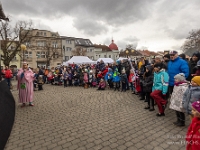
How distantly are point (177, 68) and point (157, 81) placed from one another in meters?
0.72

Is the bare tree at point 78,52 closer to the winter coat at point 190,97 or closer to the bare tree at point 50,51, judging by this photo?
the bare tree at point 50,51

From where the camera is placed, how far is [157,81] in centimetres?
453

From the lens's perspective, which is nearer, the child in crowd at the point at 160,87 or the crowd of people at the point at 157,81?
the crowd of people at the point at 157,81

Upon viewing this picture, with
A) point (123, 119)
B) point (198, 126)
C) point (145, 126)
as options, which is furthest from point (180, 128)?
point (198, 126)

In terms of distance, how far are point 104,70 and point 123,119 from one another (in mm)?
6795

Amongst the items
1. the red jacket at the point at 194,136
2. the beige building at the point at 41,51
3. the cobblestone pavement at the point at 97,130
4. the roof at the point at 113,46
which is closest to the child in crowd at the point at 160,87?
the cobblestone pavement at the point at 97,130

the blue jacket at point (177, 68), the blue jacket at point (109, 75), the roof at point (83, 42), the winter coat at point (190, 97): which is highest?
the roof at point (83, 42)

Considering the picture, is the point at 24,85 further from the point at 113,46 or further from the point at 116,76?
the point at 113,46

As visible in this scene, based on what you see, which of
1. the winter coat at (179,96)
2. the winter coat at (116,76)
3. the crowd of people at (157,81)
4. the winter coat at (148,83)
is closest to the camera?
the crowd of people at (157,81)

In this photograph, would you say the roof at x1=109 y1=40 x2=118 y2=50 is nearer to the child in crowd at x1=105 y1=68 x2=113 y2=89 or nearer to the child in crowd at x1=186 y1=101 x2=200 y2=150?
the child in crowd at x1=105 y1=68 x2=113 y2=89

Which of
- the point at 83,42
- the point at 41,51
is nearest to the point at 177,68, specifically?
the point at 41,51

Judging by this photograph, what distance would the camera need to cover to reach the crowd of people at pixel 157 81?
3004 millimetres

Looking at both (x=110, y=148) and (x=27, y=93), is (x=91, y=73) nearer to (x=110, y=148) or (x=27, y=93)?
(x=27, y=93)

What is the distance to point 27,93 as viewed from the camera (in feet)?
20.7
